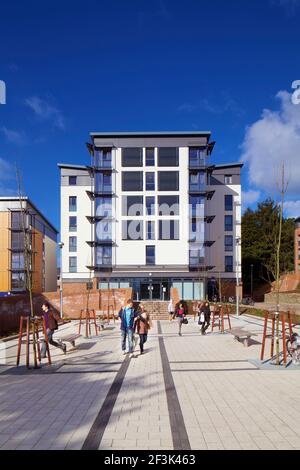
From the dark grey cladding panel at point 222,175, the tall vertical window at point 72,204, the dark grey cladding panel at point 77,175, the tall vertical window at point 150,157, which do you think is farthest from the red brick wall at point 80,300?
the dark grey cladding panel at point 222,175

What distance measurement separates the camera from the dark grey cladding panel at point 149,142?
4500 centimetres

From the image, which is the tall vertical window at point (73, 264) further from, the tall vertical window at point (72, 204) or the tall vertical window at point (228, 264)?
the tall vertical window at point (228, 264)

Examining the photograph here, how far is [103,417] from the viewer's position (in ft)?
21.0

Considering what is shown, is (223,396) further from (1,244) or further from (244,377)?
(1,244)

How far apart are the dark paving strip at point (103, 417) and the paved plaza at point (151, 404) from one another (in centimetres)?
2

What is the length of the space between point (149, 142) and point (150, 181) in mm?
4852

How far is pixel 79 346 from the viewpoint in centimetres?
1474

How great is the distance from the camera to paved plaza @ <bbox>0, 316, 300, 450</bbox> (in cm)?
545

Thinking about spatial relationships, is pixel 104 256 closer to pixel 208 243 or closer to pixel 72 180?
pixel 72 180

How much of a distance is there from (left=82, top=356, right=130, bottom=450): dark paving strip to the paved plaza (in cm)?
2

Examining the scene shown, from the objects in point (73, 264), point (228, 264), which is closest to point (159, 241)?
point (228, 264)

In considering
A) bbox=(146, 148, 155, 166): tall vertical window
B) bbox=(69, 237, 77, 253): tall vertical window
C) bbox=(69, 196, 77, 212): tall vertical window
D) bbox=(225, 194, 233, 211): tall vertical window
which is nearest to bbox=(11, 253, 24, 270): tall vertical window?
bbox=(69, 237, 77, 253): tall vertical window

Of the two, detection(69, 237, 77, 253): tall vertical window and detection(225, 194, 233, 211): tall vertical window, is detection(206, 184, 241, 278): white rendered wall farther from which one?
detection(69, 237, 77, 253): tall vertical window

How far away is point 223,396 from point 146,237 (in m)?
37.2
